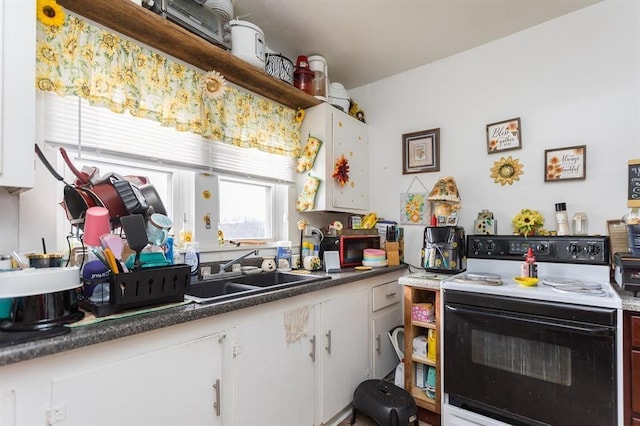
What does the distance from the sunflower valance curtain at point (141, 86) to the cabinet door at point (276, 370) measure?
1.12m

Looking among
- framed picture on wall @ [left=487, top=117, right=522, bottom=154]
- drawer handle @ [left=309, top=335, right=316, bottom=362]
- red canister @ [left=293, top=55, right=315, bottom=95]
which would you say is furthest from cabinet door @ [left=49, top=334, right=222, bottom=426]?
framed picture on wall @ [left=487, top=117, right=522, bottom=154]

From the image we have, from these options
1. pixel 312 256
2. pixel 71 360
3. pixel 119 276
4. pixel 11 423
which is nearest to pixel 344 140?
pixel 312 256

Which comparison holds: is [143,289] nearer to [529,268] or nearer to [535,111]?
[529,268]

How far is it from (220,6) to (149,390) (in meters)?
1.88

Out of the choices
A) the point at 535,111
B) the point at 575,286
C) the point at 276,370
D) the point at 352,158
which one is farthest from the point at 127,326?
the point at 535,111

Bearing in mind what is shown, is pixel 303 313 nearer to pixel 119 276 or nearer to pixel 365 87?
pixel 119 276

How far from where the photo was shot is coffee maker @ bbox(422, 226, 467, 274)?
2.14 m

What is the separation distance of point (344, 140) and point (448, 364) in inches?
68.0

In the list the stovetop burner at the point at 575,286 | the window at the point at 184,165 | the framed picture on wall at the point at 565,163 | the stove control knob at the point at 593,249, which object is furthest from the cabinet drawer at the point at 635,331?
the window at the point at 184,165

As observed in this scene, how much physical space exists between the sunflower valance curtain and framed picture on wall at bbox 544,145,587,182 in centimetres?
185

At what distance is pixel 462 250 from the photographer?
2.21m

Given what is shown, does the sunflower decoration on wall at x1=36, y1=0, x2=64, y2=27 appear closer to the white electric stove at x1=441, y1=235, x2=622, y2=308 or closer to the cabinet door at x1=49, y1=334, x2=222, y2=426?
the cabinet door at x1=49, y1=334, x2=222, y2=426

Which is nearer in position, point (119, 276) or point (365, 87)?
point (119, 276)

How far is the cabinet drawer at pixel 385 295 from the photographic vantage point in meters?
2.26
